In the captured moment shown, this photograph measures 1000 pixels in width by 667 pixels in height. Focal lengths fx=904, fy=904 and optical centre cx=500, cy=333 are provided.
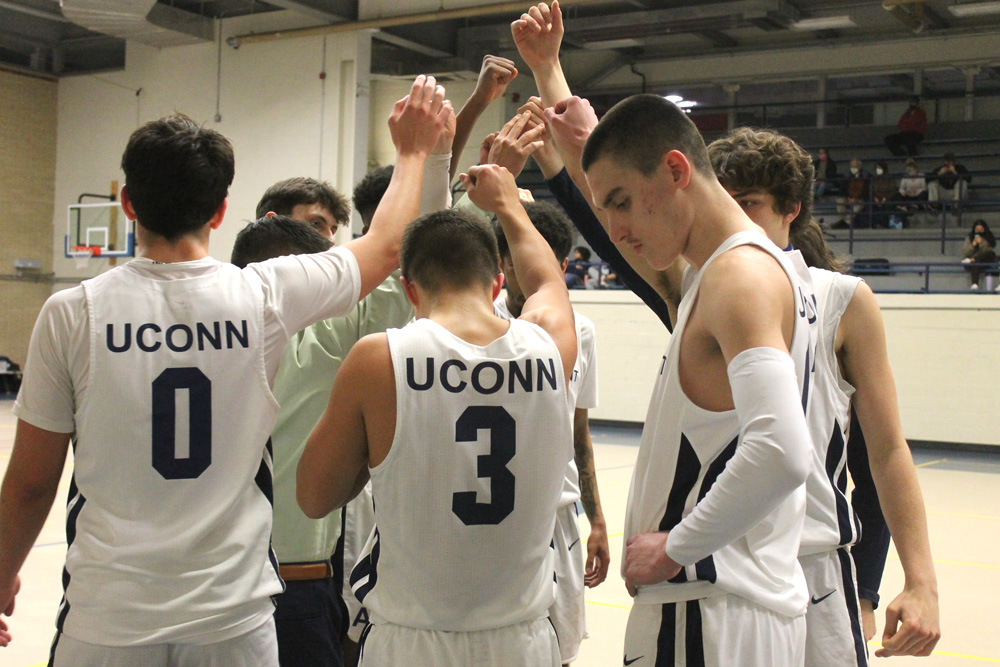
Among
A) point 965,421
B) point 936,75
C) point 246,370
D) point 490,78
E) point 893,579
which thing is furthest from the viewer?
point 936,75

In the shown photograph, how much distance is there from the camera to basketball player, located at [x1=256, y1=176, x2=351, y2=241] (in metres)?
3.58

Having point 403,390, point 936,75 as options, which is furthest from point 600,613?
point 936,75

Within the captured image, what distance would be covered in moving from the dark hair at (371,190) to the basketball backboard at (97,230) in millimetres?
15905

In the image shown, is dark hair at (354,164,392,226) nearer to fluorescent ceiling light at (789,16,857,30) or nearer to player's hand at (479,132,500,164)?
player's hand at (479,132,500,164)

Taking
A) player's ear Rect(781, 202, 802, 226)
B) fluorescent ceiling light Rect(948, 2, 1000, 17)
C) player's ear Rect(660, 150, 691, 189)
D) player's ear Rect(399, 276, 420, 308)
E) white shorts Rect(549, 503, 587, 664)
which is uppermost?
fluorescent ceiling light Rect(948, 2, 1000, 17)

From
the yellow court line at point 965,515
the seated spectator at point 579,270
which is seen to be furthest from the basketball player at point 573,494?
the seated spectator at point 579,270

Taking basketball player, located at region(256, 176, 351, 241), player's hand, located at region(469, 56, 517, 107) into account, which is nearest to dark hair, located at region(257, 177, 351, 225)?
basketball player, located at region(256, 176, 351, 241)

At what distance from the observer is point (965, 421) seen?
40.2ft

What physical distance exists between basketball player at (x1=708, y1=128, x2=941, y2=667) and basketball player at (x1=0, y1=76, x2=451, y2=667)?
128 centimetres

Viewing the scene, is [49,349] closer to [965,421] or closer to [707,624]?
[707,624]

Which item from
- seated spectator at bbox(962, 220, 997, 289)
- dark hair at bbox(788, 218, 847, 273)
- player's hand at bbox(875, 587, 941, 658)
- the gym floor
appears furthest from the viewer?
seated spectator at bbox(962, 220, 997, 289)

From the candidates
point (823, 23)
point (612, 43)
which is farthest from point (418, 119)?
point (612, 43)

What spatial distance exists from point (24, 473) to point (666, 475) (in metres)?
1.35

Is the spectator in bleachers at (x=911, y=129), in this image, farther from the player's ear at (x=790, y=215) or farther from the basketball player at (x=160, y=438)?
the basketball player at (x=160, y=438)
